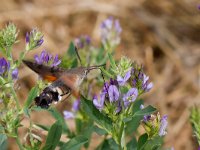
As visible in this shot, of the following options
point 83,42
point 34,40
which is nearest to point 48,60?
point 34,40

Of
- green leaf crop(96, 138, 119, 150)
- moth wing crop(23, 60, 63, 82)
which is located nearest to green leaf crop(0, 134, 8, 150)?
moth wing crop(23, 60, 63, 82)

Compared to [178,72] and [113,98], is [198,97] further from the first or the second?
[113,98]

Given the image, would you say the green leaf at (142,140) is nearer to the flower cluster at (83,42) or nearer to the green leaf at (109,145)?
the green leaf at (109,145)

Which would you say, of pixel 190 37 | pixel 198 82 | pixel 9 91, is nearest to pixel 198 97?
pixel 198 82

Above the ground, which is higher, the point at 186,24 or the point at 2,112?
the point at 2,112

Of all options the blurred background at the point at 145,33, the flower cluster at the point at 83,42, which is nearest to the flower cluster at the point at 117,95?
the flower cluster at the point at 83,42

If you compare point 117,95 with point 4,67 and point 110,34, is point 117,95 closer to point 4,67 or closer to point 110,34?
point 4,67
